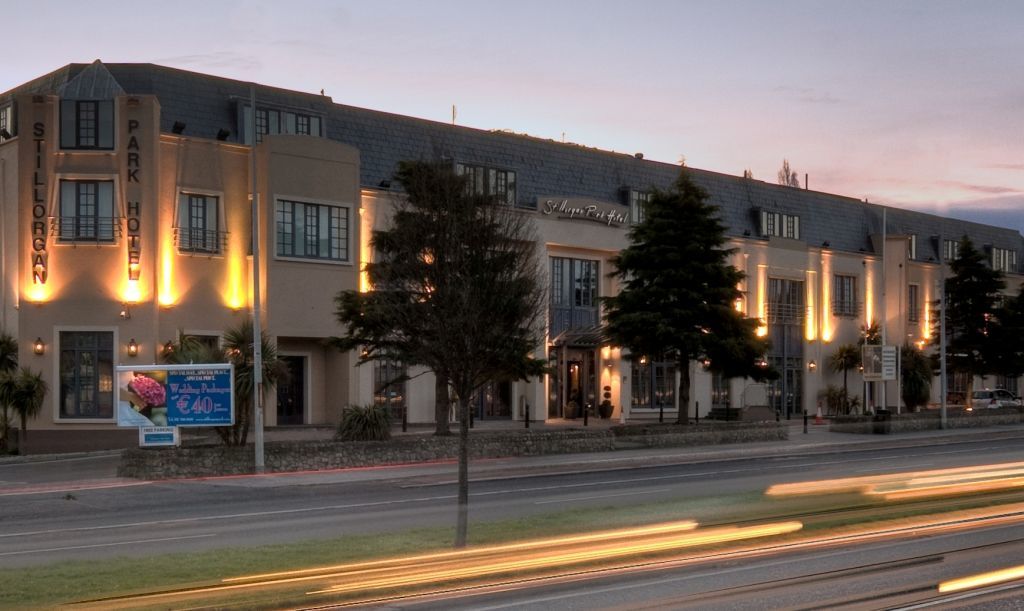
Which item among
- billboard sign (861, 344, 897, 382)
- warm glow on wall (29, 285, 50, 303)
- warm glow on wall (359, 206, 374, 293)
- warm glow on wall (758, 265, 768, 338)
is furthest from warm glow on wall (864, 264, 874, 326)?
warm glow on wall (29, 285, 50, 303)

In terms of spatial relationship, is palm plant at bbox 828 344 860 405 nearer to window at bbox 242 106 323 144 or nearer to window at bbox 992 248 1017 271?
window at bbox 992 248 1017 271

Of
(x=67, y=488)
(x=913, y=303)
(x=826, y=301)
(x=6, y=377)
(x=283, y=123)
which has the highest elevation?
(x=283, y=123)

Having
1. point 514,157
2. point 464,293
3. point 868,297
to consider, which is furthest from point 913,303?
point 464,293

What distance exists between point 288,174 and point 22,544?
22732 millimetres

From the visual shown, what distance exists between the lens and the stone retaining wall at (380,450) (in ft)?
87.9

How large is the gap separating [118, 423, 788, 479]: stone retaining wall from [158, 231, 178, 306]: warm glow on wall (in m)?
9.31

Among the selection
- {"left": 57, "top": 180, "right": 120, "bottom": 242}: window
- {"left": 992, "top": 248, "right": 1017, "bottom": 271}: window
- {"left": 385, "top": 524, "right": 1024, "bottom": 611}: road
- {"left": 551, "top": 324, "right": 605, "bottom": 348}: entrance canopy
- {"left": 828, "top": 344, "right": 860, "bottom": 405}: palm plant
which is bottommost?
{"left": 385, "top": 524, "right": 1024, "bottom": 611}: road

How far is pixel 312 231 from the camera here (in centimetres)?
3872

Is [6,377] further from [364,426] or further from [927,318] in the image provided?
[927,318]

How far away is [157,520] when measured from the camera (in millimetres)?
19797

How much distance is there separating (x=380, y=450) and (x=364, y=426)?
0.97 metres

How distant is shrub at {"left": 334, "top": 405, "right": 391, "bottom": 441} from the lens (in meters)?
30.7

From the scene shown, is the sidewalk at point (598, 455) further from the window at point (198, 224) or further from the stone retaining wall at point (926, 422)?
the window at point (198, 224)

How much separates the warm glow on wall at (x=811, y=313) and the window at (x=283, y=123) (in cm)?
3013
